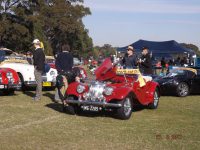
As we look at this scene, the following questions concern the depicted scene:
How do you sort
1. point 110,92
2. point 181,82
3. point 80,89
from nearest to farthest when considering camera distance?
point 110,92 → point 80,89 → point 181,82

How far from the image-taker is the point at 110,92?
9.83 m

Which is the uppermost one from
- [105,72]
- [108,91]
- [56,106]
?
[105,72]

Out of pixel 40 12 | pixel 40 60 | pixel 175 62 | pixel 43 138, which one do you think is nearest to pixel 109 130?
pixel 43 138

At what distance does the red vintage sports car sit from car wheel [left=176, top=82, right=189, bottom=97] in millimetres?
4368

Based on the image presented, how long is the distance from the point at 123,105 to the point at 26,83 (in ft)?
21.9

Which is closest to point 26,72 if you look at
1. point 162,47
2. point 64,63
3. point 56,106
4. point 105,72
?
point 56,106

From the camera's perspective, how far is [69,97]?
409 inches

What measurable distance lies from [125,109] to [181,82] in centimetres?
616

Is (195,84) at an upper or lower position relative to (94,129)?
upper

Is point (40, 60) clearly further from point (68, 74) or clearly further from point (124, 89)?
point (124, 89)

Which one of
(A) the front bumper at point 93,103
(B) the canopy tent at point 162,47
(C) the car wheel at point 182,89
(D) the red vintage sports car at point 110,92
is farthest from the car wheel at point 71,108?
(B) the canopy tent at point 162,47

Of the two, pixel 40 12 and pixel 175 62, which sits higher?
pixel 40 12

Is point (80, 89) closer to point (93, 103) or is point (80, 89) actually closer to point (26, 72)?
point (93, 103)

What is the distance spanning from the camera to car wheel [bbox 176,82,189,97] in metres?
15.5
